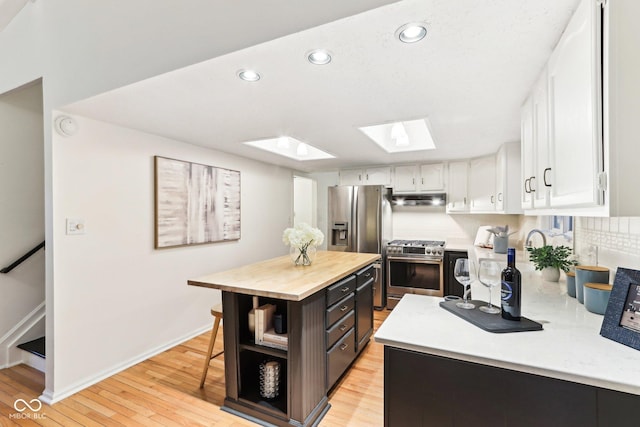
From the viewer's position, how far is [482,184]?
370cm

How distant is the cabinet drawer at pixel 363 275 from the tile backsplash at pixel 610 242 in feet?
5.03

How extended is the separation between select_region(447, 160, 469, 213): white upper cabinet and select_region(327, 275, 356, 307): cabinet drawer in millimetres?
2279

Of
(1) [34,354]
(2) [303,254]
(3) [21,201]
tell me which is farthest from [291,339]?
(3) [21,201]

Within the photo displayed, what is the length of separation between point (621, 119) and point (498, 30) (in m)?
0.56

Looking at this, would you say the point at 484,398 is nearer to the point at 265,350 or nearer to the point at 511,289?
the point at 511,289

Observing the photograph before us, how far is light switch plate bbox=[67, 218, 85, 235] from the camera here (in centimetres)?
212

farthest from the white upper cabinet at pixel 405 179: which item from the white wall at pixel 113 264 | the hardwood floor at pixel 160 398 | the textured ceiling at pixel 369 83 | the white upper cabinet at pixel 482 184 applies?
the white wall at pixel 113 264

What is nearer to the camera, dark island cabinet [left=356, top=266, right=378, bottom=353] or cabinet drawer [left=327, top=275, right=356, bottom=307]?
cabinet drawer [left=327, top=275, right=356, bottom=307]

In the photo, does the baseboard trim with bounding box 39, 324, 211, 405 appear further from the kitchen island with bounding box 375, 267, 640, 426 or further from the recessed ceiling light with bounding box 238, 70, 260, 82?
the recessed ceiling light with bounding box 238, 70, 260, 82

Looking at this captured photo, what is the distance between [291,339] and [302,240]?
83 cm

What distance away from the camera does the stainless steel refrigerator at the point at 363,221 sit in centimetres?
395

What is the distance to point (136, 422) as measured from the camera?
1.83 metres

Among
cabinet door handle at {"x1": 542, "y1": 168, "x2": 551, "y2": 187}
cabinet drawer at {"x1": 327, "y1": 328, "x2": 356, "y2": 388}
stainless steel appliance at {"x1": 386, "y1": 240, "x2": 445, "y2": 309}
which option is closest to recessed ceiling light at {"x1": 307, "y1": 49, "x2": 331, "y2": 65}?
cabinet door handle at {"x1": 542, "y1": 168, "x2": 551, "y2": 187}

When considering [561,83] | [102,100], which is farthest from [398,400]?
[102,100]
